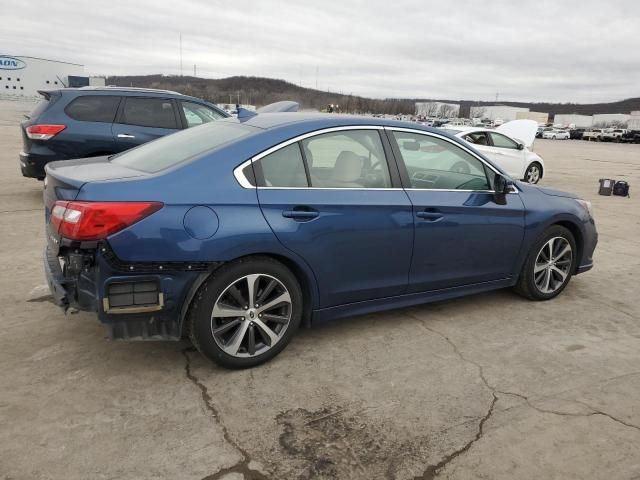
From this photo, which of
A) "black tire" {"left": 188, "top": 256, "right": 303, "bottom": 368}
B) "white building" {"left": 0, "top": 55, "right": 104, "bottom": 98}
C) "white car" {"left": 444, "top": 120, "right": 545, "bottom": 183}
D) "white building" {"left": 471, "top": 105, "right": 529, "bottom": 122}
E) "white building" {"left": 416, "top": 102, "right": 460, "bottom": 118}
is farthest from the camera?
"white building" {"left": 416, "top": 102, "right": 460, "bottom": 118}

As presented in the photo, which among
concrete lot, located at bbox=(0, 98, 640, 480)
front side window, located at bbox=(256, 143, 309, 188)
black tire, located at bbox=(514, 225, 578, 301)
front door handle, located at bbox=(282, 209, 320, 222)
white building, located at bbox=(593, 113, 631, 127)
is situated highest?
white building, located at bbox=(593, 113, 631, 127)

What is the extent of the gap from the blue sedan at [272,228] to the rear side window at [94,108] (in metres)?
4.10

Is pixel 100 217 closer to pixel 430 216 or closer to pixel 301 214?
pixel 301 214

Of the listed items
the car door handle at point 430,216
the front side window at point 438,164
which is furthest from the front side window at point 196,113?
the car door handle at point 430,216

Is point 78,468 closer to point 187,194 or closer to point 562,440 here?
point 187,194

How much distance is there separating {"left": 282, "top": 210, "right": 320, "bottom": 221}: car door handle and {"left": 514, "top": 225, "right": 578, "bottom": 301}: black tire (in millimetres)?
2226

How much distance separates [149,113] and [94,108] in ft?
2.51

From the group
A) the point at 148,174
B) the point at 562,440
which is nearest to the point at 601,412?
the point at 562,440

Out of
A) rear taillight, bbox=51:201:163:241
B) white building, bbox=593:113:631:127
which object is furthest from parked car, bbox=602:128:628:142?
rear taillight, bbox=51:201:163:241

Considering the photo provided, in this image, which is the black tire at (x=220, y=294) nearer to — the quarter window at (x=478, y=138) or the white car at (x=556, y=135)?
the quarter window at (x=478, y=138)

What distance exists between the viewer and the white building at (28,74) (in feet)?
303

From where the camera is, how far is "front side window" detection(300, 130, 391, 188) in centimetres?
338

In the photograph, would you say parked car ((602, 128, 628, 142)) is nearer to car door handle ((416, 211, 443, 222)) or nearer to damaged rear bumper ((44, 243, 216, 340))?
car door handle ((416, 211, 443, 222))

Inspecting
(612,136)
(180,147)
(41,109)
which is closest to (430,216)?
(180,147)
